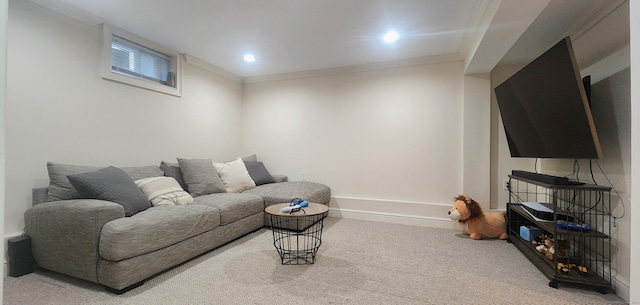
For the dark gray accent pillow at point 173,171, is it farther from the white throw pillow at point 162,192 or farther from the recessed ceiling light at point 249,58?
the recessed ceiling light at point 249,58

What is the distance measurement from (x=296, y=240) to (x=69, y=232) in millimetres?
1840

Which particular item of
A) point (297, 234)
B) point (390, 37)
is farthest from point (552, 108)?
point (297, 234)

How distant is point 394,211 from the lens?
3.62 meters

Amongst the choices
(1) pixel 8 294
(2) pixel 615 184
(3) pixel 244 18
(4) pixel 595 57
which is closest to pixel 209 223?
(1) pixel 8 294

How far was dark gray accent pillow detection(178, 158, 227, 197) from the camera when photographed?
3.00 meters

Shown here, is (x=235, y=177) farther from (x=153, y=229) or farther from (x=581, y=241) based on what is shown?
(x=581, y=241)

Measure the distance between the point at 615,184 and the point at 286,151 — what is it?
3.56 metres

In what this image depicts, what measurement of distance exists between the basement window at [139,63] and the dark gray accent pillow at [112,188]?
44.4 inches

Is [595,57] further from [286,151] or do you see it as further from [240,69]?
[240,69]

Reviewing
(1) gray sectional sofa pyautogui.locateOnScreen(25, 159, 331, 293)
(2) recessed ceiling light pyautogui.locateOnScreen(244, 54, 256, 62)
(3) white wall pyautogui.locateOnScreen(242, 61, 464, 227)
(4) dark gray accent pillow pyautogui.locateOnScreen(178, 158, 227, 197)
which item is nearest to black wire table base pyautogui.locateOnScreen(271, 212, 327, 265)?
(1) gray sectional sofa pyautogui.locateOnScreen(25, 159, 331, 293)

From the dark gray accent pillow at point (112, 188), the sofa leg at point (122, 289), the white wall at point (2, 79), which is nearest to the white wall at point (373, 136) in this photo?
the dark gray accent pillow at point (112, 188)

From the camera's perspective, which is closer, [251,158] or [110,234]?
[110,234]

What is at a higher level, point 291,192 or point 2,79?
point 2,79

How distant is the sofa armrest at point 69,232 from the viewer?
1781 mm
